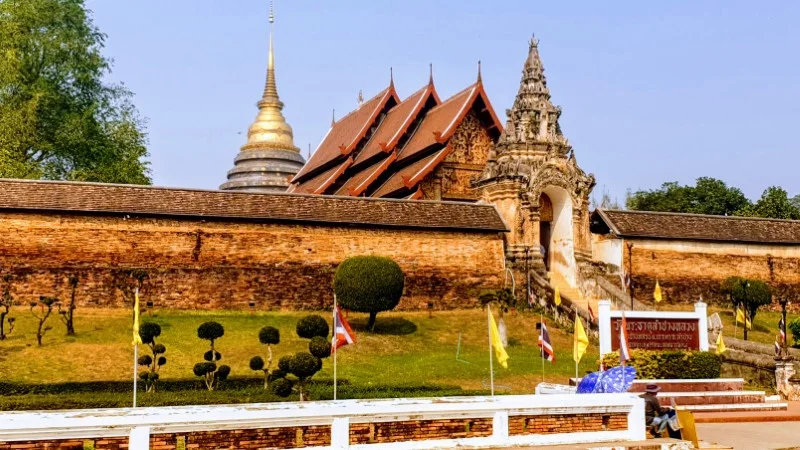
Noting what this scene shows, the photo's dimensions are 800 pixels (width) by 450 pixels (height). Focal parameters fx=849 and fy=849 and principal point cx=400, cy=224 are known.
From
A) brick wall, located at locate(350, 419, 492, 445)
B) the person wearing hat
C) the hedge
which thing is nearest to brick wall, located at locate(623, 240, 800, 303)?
the hedge

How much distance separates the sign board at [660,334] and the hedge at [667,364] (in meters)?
0.40

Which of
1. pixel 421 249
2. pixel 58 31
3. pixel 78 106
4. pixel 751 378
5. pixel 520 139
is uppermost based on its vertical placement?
pixel 58 31

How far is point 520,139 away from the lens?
3259cm

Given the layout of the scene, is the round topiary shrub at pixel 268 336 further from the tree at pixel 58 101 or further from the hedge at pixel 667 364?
the tree at pixel 58 101

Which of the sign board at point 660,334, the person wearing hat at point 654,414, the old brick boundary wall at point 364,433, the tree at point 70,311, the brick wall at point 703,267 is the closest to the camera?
the old brick boundary wall at point 364,433

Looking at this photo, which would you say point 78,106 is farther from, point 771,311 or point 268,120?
point 771,311

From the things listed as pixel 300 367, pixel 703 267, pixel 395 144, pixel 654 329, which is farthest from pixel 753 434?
pixel 395 144

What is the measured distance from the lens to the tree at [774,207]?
49625 mm

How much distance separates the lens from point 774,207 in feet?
164

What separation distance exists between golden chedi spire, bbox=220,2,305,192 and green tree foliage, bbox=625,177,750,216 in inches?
987

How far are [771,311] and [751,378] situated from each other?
42.8 feet

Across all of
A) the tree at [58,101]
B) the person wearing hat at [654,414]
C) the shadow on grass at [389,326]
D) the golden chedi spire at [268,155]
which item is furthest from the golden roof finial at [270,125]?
the person wearing hat at [654,414]

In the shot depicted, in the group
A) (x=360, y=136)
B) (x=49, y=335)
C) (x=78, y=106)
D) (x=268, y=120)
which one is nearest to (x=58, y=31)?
(x=78, y=106)

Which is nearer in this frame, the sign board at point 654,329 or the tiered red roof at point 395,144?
the sign board at point 654,329
